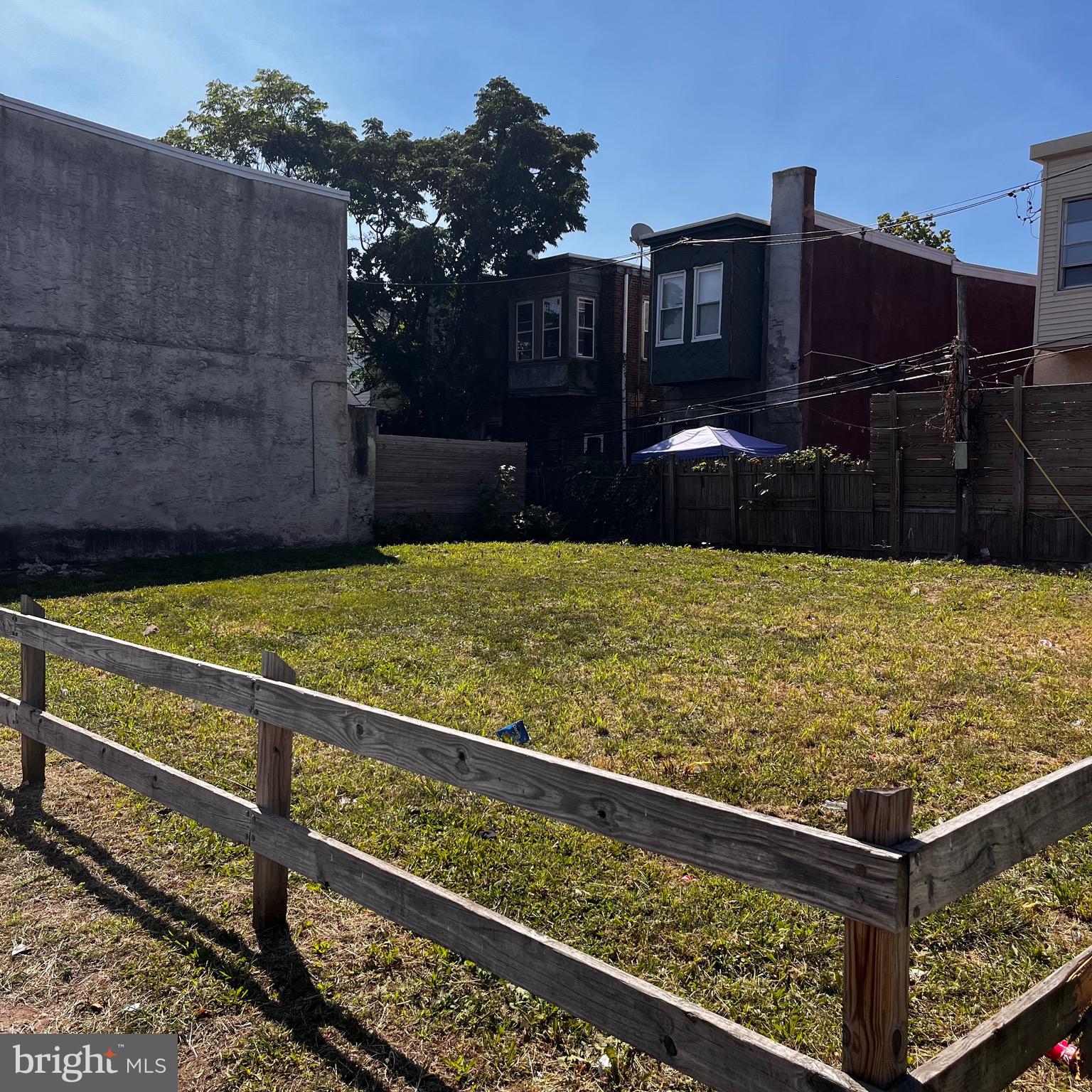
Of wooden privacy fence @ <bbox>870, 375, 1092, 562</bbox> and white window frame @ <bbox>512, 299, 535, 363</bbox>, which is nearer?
wooden privacy fence @ <bbox>870, 375, 1092, 562</bbox>

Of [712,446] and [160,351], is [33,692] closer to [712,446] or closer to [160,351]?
[160,351]

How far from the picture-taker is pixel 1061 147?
19344 mm

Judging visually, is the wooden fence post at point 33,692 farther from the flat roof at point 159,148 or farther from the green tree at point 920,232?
the green tree at point 920,232

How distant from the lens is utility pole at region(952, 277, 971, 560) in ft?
52.1

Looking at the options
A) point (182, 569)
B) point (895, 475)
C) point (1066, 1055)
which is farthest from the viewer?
point (895, 475)

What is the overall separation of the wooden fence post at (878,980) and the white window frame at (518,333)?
30.3 m

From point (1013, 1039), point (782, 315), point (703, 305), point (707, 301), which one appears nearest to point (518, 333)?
point (703, 305)

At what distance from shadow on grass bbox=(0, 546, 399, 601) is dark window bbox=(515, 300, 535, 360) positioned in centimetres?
1346

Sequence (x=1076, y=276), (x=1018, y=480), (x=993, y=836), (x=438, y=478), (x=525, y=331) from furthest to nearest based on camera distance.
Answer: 1. (x=525, y=331)
2. (x=438, y=478)
3. (x=1076, y=276)
4. (x=1018, y=480)
5. (x=993, y=836)

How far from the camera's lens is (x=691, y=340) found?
1056 inches

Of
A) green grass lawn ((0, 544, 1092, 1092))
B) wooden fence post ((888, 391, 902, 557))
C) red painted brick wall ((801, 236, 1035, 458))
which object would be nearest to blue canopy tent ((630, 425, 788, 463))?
red painted brick wall ((801, 236, 1035, 458))

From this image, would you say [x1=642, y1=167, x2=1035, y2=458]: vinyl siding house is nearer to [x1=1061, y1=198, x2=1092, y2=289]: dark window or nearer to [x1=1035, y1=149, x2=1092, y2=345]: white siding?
[x1=1035, y1=149, x2=1092, y2=345]: white siding

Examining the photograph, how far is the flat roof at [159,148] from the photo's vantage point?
1680 cm

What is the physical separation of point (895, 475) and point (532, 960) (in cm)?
1579
